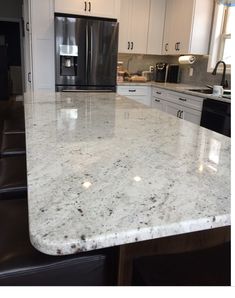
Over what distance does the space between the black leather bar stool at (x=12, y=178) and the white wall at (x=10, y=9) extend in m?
7.37

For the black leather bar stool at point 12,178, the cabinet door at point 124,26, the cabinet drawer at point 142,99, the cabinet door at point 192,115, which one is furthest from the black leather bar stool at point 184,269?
the cabinet door at point 124,26

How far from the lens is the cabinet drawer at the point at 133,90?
14.3 feet

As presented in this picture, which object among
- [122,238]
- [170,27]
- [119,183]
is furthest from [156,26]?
[122,238]

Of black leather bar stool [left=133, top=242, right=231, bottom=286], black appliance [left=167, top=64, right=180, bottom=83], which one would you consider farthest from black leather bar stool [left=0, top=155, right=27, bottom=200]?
black appliance [left=167, top=64, right=180, bottom=83]

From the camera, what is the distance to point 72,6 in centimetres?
382

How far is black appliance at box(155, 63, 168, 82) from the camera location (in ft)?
15.8

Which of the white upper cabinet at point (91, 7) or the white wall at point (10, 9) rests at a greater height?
the white wall at point (10, 9)

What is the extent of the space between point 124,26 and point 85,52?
1.08 m

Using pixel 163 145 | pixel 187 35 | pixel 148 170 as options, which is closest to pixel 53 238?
pixel 148 170

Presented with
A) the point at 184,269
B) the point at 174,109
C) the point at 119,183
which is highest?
the point at 119,183

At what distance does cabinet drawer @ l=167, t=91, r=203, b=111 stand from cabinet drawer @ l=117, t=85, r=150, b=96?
25.3 inches

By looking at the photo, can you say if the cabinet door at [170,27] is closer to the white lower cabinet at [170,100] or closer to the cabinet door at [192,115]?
the white lower cabinet at [170,100]

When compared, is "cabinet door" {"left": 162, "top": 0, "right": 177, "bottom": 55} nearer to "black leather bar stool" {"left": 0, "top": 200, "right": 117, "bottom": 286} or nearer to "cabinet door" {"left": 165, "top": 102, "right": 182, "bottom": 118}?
"cabinet door" {"left": 165, "top": 102, "right": 182, "bottom": 118}

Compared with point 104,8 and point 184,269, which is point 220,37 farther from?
point 184,269
